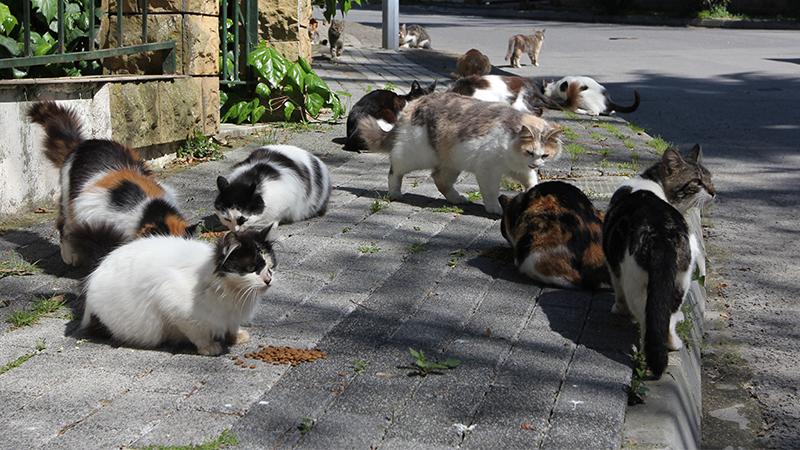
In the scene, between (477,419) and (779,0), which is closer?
(477,419)

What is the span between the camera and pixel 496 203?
23.6 feet

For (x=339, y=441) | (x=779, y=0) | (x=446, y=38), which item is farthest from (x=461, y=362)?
(x=779, y=0)

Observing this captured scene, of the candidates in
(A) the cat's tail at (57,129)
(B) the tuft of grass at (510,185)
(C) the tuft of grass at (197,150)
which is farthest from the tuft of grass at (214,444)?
(C) the tuft of grass at (197,150)

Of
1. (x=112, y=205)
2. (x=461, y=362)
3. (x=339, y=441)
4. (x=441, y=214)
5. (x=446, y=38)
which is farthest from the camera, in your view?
(x=446, y=38)

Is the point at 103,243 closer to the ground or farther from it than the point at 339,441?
farther from it

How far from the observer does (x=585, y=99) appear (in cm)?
1259

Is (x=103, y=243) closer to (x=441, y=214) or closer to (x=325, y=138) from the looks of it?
(x=441, y=214)

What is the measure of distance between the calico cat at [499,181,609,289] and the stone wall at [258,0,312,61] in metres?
5.59

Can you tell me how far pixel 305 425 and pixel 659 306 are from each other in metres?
1.71

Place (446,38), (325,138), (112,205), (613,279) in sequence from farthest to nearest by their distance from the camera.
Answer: (446,38), (325,138), (112,205), (613,279)

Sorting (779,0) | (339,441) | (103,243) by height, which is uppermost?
(779,0)

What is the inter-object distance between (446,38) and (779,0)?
43.7ft

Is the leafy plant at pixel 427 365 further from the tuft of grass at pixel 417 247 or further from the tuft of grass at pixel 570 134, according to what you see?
the tuft of grass at pixel 570 134

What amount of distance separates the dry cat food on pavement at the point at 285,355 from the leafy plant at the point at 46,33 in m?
4.43
